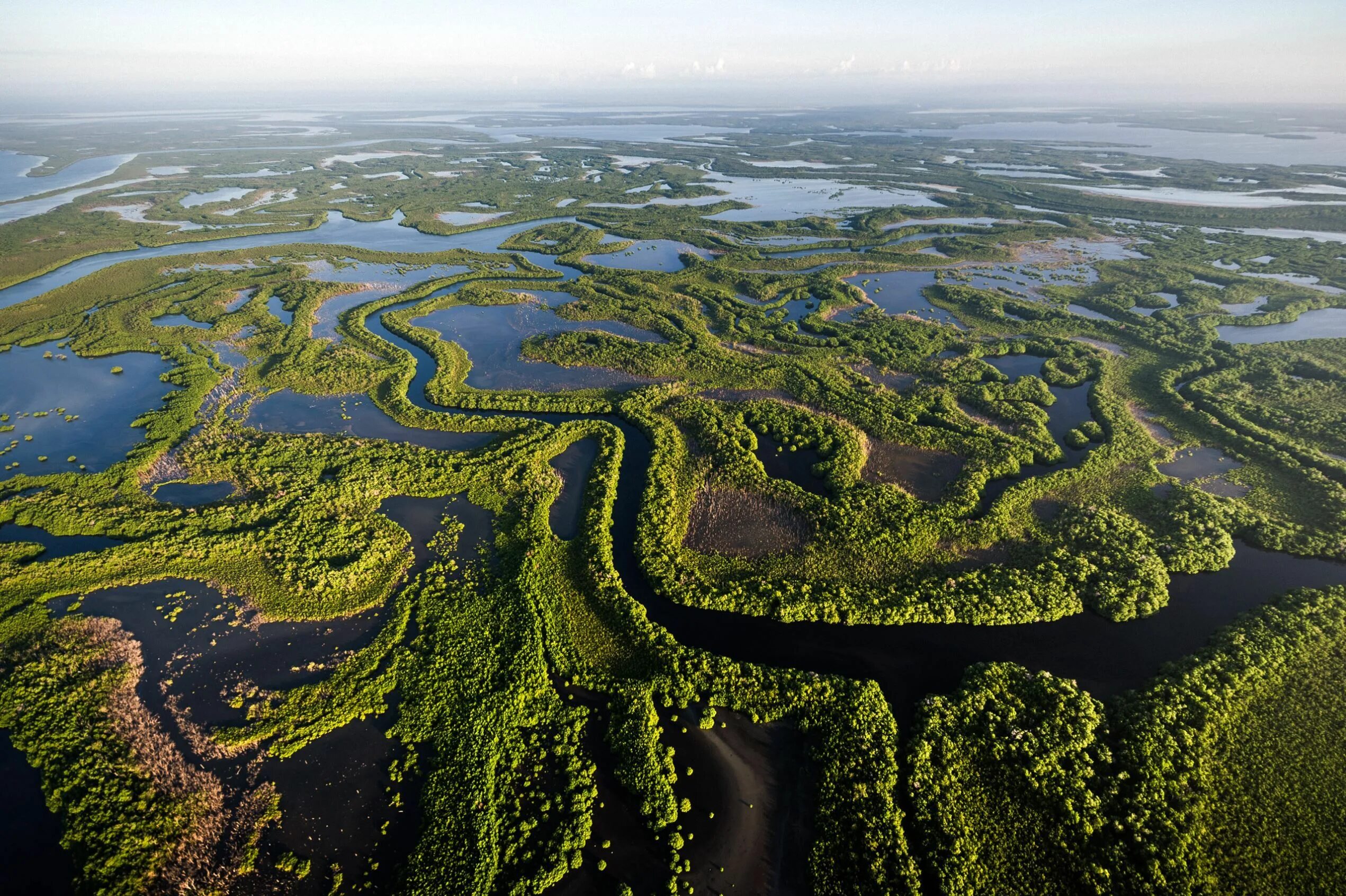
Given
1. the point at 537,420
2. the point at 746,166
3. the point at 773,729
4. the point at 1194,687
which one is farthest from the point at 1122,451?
the point at 746,166

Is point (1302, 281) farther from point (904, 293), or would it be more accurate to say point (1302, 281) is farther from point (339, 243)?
point (339, 243)

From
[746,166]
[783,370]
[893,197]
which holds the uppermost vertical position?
[746,166]

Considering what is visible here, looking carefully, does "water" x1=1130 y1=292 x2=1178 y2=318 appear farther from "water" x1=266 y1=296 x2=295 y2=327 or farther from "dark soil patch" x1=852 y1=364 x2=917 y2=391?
"water" x1=266 y1=296 x2=295 y2=327

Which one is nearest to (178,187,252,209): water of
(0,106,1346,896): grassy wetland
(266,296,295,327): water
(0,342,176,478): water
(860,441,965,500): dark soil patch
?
(0,106,1346,896): grassy wetland

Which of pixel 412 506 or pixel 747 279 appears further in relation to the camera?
pixel 747 279

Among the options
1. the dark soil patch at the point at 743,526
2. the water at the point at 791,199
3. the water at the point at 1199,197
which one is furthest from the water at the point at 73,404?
the water at the point at 1199,197

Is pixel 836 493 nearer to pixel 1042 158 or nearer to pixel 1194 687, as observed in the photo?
pixel 1194 687

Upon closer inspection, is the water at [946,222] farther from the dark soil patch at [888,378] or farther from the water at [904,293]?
the dark soil patch at [888,378]

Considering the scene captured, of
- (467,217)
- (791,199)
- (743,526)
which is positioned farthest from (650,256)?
(743,526)
